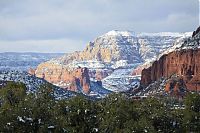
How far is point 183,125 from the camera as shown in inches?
2926

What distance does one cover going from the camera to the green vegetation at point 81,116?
6444cm

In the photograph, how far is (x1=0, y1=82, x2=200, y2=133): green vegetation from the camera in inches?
2537

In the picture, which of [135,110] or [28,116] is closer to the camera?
[28,116]

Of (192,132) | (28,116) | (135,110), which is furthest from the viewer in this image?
(135,110)

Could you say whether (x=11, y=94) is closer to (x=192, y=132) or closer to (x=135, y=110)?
(x=135, y=110)

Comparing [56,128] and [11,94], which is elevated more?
[11,94]

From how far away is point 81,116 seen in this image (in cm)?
7019

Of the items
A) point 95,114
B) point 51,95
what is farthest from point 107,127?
point 51,95

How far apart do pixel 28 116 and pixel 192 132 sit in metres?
25.0

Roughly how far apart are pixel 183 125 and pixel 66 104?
19.0m

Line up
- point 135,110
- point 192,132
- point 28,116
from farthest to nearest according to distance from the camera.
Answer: point 135,110, point 192,132, point 28,116

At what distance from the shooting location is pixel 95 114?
72250 mm

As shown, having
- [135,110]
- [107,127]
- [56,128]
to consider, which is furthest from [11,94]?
[135,110]

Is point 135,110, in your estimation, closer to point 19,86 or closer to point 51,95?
point 51,95
